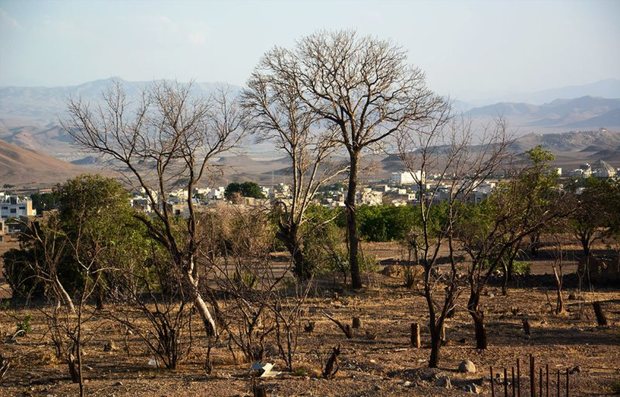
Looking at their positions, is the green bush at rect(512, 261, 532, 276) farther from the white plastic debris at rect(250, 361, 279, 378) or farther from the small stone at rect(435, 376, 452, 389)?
the white plastic debris at rect(250, 361, 279, 378)

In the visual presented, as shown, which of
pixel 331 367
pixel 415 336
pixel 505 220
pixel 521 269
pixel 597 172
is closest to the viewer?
pixel 331 367

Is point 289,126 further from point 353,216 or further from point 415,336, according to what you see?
point 415,336

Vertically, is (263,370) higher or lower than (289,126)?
lower

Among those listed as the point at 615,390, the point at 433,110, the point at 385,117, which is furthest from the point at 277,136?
the point at 615,390

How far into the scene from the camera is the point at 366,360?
12219 millimetres

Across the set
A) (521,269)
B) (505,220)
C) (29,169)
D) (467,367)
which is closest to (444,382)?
(467,367)

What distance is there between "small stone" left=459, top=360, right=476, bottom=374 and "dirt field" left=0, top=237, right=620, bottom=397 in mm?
145

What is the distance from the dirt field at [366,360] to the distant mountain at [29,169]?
111320mm

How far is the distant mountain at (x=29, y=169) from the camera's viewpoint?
129 meters

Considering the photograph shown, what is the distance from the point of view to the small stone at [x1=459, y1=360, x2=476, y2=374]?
1117cm

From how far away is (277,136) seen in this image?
886 inches

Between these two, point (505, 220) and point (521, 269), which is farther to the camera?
point (521, 269)

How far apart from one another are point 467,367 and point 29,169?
456ft

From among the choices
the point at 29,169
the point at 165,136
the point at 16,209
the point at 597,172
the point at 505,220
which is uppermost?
the point at 29,169
